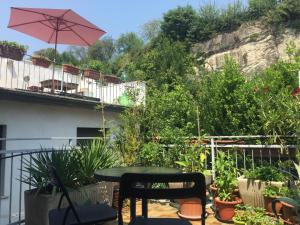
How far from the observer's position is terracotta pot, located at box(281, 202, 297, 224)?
403 cm

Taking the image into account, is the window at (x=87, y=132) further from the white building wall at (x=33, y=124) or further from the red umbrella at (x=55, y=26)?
the red umbrella at (x=55, y=26)

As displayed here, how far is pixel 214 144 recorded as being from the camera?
618 centimetres

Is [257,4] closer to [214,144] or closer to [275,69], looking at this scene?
[275,69]

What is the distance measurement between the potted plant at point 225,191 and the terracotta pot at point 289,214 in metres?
0.74

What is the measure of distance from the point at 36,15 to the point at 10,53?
94.8 inches

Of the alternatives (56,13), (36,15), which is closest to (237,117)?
(56,13)

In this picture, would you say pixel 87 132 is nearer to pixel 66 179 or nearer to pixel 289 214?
pixel 66 179

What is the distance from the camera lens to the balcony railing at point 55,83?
9.27 metres

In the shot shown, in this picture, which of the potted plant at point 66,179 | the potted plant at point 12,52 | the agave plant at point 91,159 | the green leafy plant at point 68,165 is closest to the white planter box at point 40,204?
the potted plant at point 66,179

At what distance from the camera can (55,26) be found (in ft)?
27.0

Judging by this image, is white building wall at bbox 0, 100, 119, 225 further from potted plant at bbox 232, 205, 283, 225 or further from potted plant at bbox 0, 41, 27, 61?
potted plant at bbox 232, 205, 283, 225

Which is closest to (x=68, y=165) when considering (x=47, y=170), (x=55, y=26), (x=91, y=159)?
(x=47, y=170)

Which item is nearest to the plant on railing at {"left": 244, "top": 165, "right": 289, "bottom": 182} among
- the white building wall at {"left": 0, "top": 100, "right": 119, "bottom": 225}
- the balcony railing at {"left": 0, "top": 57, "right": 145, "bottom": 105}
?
the balcony railing at {"left": 0, "top": 57, "right": 145, "bottom": 105}

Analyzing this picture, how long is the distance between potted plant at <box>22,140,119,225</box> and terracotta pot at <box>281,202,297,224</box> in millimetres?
2631
